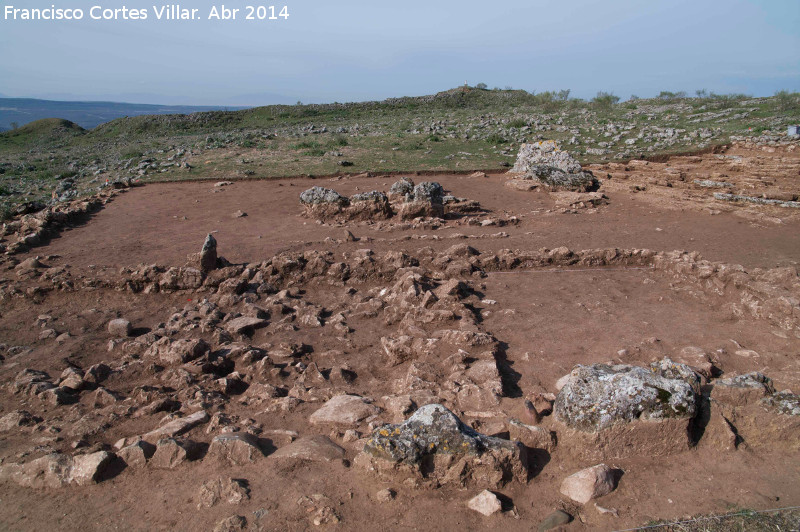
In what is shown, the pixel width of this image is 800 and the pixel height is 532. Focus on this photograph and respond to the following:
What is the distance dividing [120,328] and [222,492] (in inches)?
160

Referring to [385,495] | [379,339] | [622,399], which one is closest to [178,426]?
[385,495]

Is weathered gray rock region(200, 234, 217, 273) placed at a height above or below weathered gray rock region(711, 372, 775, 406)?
above

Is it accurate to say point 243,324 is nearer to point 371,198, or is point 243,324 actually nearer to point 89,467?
point 89,467

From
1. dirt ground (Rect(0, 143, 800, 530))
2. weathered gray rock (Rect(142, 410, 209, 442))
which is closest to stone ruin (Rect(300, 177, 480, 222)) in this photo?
dirt ground (Rect(0, 143, 800, 530))

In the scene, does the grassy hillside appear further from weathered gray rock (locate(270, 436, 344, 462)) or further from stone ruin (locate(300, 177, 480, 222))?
weathered gray rock (locate(270, 436, 344, 462))

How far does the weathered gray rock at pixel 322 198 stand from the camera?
1174cm

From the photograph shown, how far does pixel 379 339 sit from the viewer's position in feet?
20.1

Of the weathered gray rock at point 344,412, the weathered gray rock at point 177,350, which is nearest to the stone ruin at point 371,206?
the weathered gray rock at point 177,350

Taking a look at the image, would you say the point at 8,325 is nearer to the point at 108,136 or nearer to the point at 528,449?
the point at 528,449

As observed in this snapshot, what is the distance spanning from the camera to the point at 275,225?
11.3 meters

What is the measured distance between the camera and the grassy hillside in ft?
58.2

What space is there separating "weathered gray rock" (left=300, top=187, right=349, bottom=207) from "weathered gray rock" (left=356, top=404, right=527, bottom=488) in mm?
8815

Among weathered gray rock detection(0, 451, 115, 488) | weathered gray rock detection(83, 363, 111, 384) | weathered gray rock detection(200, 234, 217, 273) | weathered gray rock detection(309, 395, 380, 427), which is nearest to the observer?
weathered gray rock detection(0, 451, 115, 488)

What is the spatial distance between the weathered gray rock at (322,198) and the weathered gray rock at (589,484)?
30.3ft
